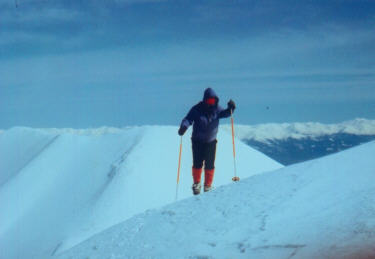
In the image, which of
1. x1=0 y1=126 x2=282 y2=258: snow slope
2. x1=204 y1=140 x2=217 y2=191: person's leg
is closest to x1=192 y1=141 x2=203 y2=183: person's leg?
x1=204 y1=140 x2=217 y2=191: person's leg

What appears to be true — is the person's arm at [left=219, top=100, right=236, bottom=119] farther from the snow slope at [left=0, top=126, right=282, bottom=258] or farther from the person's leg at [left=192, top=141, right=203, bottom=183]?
the snow slope at [left=0, top=126, right=282, bottom=258]

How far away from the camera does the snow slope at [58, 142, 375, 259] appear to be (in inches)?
183

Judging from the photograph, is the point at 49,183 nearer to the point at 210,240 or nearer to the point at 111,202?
the point at 111,202

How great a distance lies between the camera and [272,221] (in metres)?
5.71

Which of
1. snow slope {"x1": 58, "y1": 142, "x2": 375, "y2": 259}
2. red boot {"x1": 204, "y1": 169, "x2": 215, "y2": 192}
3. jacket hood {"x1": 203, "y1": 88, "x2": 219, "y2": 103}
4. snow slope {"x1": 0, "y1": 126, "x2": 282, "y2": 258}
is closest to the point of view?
snow slope {"x1": 58, "y1": 142, "x2": 375, "y2": 259}

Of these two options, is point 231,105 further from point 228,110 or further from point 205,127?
point 205,127

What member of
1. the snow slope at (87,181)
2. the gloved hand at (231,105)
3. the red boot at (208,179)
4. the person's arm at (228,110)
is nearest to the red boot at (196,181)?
the red boot at (208,179)

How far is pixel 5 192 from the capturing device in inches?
886

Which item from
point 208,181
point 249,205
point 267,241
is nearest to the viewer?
point 267,241

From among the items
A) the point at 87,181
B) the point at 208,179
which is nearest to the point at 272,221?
the point at 208,179

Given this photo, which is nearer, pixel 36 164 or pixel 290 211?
pixel 290 211

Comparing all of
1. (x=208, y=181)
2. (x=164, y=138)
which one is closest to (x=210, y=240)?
(x=208, y=181)

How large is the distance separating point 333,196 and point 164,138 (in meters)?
17.0

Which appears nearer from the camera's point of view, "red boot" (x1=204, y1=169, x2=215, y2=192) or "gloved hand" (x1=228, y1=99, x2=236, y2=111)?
"gloved hand" (x1=228, y1=99, x2=236, y2=111)
